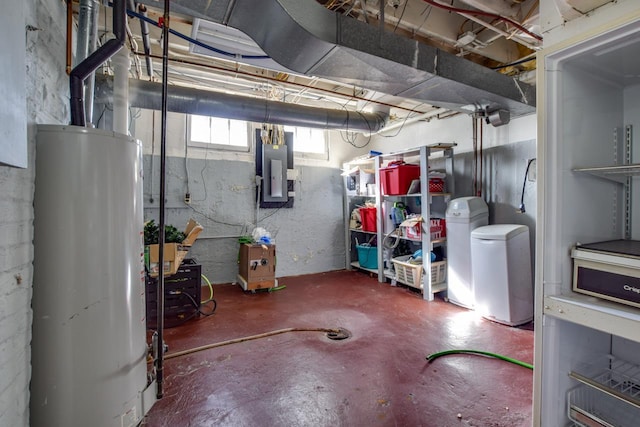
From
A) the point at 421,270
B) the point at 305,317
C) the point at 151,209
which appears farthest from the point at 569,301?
the point at 151,209

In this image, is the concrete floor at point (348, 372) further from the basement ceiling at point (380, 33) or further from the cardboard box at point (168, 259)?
the basement ceiling at point (380, 33)

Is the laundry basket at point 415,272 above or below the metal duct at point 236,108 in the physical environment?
below

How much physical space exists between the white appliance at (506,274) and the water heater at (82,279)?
308cm

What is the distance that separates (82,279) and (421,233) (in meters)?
3.44

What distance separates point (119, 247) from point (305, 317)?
2167mm

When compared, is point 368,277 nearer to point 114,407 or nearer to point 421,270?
point 421,270

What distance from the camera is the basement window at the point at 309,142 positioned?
518 cm

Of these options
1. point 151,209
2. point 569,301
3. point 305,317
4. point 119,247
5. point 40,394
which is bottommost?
point 305,317

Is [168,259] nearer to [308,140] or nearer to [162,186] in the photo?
[162,186]

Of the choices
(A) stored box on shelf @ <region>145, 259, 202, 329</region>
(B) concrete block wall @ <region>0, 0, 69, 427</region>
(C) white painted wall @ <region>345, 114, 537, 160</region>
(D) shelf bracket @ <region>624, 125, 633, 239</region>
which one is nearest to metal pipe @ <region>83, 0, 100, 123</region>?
(B) concrete block wall @ <region>0, 0, 69, 427</region>

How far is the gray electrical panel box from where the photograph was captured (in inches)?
184

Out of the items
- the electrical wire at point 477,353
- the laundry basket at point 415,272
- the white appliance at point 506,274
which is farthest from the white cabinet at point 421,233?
the electrical wire at point 477,353

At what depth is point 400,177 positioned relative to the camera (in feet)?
13.4

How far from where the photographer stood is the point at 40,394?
131 cm
